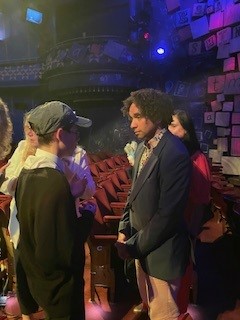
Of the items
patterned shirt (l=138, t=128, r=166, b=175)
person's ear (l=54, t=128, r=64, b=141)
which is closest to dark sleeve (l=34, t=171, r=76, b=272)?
Answer: person's ear (l=54, t=128, r=64, b=141)

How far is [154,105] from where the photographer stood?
1575mm

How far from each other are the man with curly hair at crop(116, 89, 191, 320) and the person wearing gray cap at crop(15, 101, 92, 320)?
29 cm

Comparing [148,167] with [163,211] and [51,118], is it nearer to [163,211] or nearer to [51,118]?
[163,211]

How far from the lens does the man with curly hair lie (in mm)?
1469

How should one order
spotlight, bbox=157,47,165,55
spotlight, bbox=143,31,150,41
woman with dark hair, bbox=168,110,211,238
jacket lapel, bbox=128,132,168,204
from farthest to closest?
spotlight, bbox=143,31,150,41 → spotlight, bbox=157,47,165,55 → woman with dark hair, bbox=168,110,211,238 → jacket lapel, bbox=128,132,168,204

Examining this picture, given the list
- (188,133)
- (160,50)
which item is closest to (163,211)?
(188,133)

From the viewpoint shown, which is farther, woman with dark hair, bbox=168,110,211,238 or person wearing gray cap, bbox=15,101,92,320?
woman with dark hair, bbox=168,110,211,238

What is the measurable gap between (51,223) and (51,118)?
42 centimetres

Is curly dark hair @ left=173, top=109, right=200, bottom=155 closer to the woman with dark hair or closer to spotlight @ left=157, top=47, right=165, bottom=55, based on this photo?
the woman with dark hair

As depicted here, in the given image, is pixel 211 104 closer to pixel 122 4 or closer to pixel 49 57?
pixel 122 4

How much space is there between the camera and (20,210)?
1.39 meters

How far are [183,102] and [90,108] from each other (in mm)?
3282

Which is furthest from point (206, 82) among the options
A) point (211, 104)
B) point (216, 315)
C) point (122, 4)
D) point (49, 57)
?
point (216, 315)

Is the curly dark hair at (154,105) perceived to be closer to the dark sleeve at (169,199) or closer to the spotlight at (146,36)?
the dark sleeve at (169,199)
